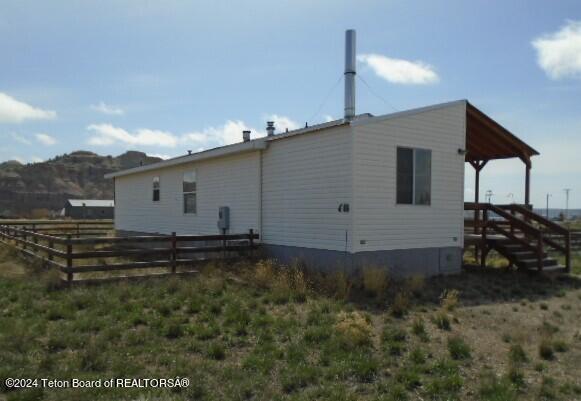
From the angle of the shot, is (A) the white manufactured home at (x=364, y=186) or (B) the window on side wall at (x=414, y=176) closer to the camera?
(A) the white manufactured home at (x=364, y=186)

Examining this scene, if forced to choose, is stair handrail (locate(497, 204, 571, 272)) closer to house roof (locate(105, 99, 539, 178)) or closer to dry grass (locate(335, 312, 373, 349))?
house roof (locate(105, 99, 539, 178))

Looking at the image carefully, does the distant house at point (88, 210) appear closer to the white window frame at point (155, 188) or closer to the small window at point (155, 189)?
the white window frame at point (155, 188)

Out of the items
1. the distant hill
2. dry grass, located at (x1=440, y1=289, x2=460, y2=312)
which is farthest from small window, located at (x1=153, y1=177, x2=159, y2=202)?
the distant hill

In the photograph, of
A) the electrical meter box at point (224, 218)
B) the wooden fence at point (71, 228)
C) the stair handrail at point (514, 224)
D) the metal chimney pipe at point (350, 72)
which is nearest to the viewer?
the stair handrail at point (514, 224)

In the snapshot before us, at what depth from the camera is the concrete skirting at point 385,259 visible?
10.6 meters

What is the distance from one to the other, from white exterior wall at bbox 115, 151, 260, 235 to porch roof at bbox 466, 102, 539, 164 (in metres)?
5.86

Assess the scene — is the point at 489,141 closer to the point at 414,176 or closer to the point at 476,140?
the point at 476,140

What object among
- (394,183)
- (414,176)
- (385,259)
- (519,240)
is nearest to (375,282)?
(385,259)

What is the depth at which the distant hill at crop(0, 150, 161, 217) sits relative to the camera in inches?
3345

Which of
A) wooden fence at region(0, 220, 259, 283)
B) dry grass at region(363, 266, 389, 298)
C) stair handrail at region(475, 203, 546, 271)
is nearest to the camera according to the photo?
dry grass at region(363, 266, 389, 298)

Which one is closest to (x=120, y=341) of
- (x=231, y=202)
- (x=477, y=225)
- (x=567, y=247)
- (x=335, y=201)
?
(x=335, y=201)

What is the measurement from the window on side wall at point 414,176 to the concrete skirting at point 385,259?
1199mm

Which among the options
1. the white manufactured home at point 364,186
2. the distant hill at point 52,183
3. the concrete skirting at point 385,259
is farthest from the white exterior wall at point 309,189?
the distant hill at point 52,183

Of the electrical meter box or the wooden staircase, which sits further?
the electrical meter box
